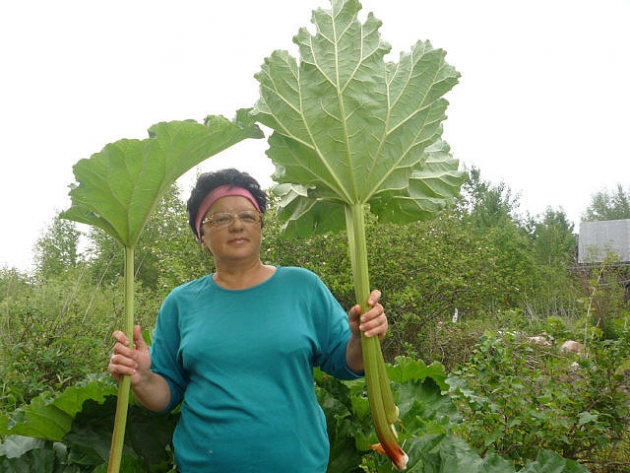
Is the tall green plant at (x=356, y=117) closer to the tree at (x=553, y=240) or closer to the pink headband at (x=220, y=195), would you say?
the pink headband at (x=220, y=195)

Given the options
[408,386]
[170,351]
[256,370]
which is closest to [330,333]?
[256,370]

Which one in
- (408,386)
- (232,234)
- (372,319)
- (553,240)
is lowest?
(408,386)

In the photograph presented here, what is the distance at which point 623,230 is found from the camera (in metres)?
25.2

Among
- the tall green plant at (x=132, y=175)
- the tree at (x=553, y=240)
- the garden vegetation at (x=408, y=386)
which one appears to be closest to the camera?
the tall green plant at (x=132, y=175)

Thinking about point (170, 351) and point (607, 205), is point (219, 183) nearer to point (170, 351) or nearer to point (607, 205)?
point (170, 351)

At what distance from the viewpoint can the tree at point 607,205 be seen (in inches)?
1636

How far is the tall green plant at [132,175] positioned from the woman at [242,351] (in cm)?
22

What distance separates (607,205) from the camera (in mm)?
42719

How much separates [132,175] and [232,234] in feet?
1.37

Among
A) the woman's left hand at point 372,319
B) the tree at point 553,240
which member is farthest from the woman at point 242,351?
the tree at point 553,240

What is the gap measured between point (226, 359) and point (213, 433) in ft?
0.76

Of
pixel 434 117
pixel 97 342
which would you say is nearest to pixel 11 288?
pixel 97 342

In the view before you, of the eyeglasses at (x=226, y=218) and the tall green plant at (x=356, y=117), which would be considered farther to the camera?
the eyeglasses at (x=226, y=218)

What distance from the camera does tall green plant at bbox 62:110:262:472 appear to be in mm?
1556
